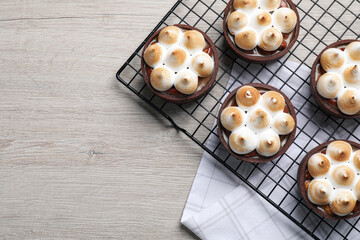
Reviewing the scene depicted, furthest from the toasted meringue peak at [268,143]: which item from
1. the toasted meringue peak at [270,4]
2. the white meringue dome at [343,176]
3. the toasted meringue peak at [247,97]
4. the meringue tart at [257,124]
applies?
the toasted meringue peak at [270,4]

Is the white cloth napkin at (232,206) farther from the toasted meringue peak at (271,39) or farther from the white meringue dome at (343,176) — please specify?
the white meringue dome at (343,176)

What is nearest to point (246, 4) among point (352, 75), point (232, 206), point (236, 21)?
point (236, 21)

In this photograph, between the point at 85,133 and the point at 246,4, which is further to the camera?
the point at 85,133

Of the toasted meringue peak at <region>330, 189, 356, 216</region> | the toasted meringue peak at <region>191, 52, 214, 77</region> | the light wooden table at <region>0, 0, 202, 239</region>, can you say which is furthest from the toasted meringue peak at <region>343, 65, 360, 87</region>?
the light wooden table at <region>0, 0, 202, 239</region>

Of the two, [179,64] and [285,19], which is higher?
[285,19]

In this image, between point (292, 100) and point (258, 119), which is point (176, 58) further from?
point (292, 100)

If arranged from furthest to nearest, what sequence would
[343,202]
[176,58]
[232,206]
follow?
[232,206], [176,58], [343,202]

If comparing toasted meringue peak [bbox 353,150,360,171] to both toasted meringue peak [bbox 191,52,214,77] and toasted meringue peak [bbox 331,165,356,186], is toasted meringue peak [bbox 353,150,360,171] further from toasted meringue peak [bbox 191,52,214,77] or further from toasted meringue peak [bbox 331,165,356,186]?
toasted meringue peak [bbox 191,52,214,77]
